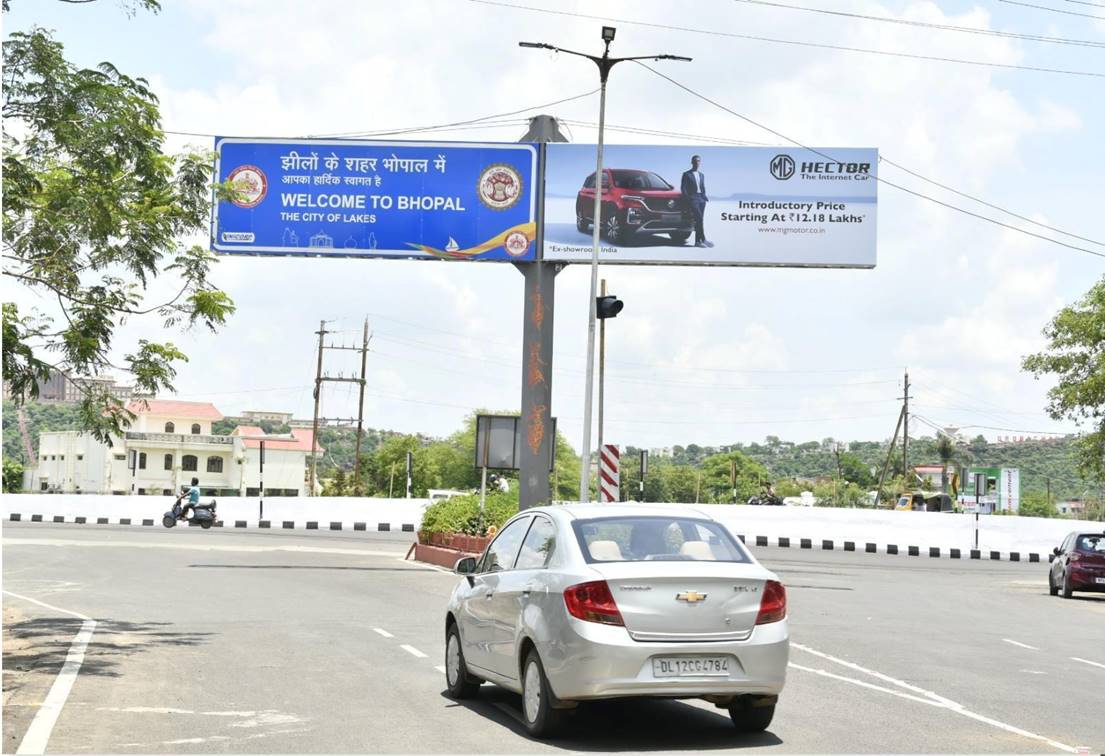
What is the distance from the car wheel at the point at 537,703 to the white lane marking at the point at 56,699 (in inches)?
120

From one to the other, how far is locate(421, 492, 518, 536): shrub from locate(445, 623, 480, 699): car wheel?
18.1m

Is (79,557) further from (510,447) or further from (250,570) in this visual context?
(510,447)

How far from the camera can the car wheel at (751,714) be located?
9.56m

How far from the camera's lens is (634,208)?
32750 mm

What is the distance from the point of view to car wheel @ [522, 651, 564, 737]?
9312mm

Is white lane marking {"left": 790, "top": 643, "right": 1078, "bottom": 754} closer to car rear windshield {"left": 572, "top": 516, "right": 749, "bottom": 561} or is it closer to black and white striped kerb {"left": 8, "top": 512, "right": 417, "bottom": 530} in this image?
car rear windshield {"left": 572, "top": 516, "right": 749, "bottom": 561}

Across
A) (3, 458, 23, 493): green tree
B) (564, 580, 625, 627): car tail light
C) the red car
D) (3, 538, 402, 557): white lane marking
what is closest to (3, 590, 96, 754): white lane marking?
(564, 580, 625, 627): car tail light

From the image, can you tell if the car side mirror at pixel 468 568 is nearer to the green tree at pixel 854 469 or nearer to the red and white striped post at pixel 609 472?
the red and white striped post at pixel 609 472

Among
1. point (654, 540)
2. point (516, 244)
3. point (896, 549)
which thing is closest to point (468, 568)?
point (654, 540)

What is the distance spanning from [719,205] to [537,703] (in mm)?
24139

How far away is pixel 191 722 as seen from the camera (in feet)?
32.7

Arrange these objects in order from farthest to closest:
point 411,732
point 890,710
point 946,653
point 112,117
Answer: point 946,653 → point 112,117 → point 890,710 → point 411,732

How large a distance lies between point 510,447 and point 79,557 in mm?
9451

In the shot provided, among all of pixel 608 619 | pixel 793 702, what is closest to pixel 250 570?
pixel 793 702
